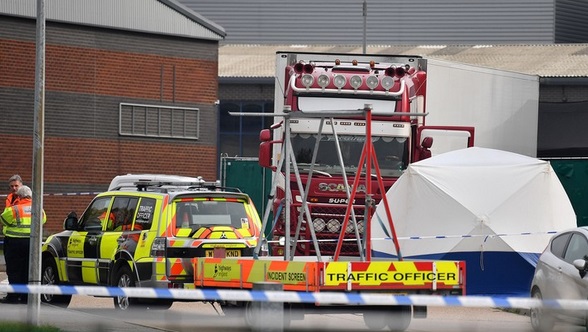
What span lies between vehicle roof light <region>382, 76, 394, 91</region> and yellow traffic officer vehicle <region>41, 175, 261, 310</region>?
3.78 metres

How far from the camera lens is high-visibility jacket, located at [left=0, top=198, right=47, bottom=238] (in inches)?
730

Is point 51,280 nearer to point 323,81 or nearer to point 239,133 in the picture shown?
point 323,81

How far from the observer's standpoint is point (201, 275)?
14398mm

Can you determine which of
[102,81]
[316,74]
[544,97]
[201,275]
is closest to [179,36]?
[102,81]

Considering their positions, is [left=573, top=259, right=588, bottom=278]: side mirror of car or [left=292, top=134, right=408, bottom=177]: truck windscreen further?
[left=292, top=134, right=408, bottom=177]: truck windscreen

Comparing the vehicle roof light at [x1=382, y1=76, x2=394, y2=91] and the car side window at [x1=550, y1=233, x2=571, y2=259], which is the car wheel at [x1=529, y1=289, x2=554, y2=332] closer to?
the car side window at [x1=550, y1=233, x2=571, y2=259]

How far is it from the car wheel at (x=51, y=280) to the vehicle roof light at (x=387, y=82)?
5.88 m

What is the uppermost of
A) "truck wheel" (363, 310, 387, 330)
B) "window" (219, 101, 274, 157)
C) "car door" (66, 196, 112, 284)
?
"window" (219, 101, 274, 157)

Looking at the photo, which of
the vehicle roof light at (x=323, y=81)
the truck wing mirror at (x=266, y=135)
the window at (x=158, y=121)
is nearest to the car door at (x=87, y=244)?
the truck wing mirror at (x=266, y=135)

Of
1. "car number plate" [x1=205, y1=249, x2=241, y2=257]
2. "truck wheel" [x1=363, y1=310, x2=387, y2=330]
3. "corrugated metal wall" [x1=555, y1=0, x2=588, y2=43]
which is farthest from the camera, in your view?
"corrugated metal wall" [x1=555, y1=0, x2=588, y2=43]

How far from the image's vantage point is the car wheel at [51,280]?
18.7m

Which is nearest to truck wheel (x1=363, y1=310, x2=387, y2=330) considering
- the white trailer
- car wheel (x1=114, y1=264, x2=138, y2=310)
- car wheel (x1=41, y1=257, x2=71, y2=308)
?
car wheel (x1=114, y1=264, x2=138, y2=310)

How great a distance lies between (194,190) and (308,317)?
9.34 meters

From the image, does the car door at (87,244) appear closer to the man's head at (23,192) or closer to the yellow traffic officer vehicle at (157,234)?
the yellow traffic officer vehicle at (157,234)
